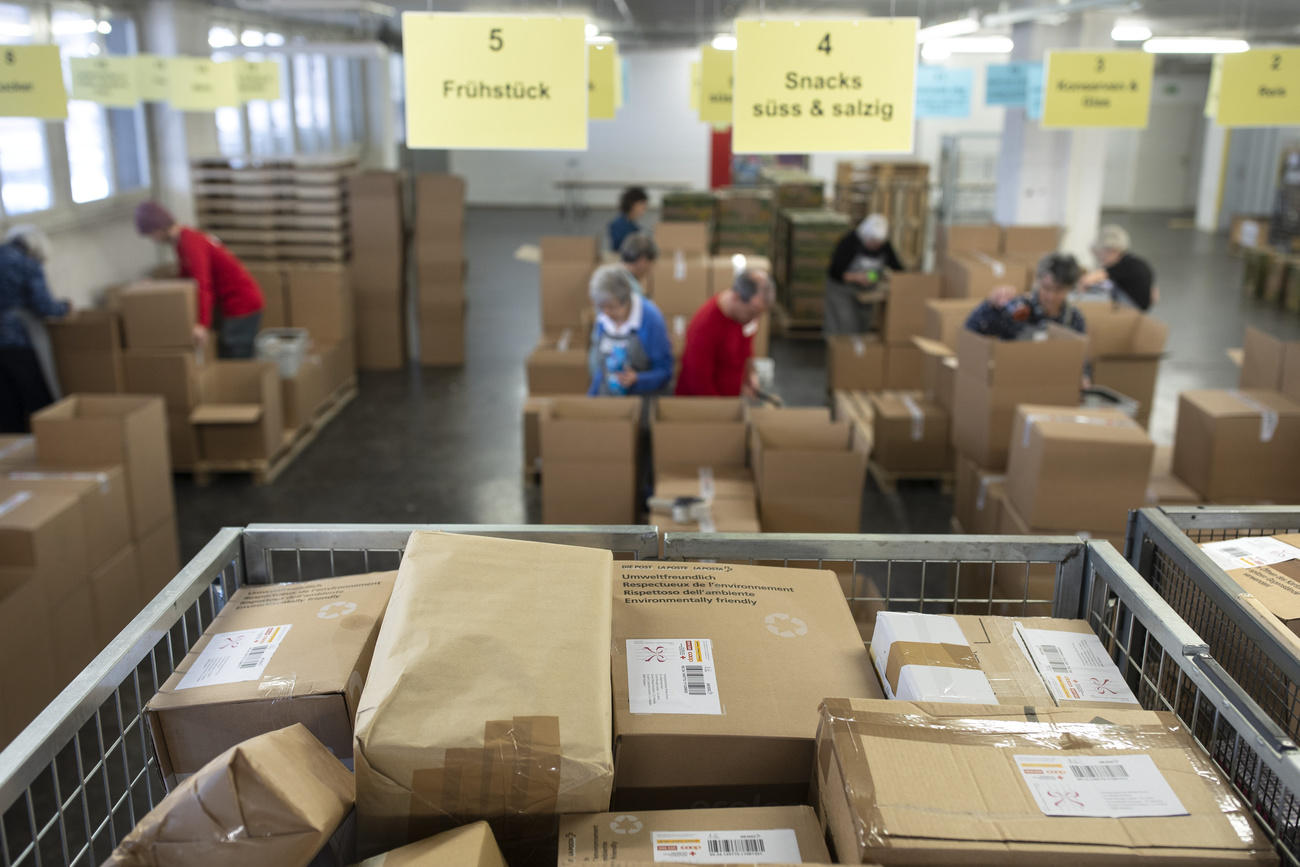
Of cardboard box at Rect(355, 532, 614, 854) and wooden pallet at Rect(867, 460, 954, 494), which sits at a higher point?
cardboard box at Rect(355, 532, 614, 854)

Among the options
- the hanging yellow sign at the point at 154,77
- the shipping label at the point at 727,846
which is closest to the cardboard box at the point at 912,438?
the shipping label at the point at 727,846

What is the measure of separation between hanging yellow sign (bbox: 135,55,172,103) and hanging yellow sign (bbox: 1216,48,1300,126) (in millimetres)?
6129

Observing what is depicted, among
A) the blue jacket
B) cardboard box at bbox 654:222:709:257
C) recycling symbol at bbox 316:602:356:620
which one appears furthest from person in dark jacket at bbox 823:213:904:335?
recycling symbol at bbox 316:602:356:620

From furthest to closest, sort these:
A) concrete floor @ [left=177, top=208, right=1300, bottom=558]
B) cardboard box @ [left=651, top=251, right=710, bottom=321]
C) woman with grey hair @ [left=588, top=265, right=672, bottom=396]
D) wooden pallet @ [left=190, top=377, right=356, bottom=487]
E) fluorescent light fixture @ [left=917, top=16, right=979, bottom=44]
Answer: fluorescent light fixture @ [left=917, top=16, right=979, bottom=44] < cardboard box @ [left=651, top=251, right=710, bottom=321] < wooden pallet @ [left=190, top=377, right=356, bottom=487] < concrete floor @ [left=177, top=208, right=1300, bottom=558] < woman with grey hair @ [left=588, top=265, right=672, bottom=396]

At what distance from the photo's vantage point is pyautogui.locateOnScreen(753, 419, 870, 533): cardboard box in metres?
3.88

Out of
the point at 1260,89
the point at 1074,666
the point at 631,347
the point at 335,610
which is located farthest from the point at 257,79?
the point at 1074,666

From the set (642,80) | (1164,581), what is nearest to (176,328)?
(1164,581)

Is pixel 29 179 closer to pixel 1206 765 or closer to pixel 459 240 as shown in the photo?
pixel 459 240

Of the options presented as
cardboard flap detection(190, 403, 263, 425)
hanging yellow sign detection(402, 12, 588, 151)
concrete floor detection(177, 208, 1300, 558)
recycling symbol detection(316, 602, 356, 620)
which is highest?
hanging yellow sign detection(402, 12, 588, 151)

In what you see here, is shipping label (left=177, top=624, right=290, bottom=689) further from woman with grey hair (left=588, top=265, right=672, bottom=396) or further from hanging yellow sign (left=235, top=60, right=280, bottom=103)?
hanging yellow sign (left=235, top=60, right=280, bottom=103)

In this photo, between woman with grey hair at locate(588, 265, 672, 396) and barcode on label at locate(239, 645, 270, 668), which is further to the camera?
woman with grey hair at locate(588, 265, 672, 396)

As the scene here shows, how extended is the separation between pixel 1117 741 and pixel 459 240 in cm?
777

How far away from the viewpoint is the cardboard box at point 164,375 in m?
6.07

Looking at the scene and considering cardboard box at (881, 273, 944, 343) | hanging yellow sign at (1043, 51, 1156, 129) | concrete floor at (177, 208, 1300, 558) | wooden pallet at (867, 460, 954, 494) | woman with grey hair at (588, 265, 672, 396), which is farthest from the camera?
cardboard box at (881, 273, 944, 343)
